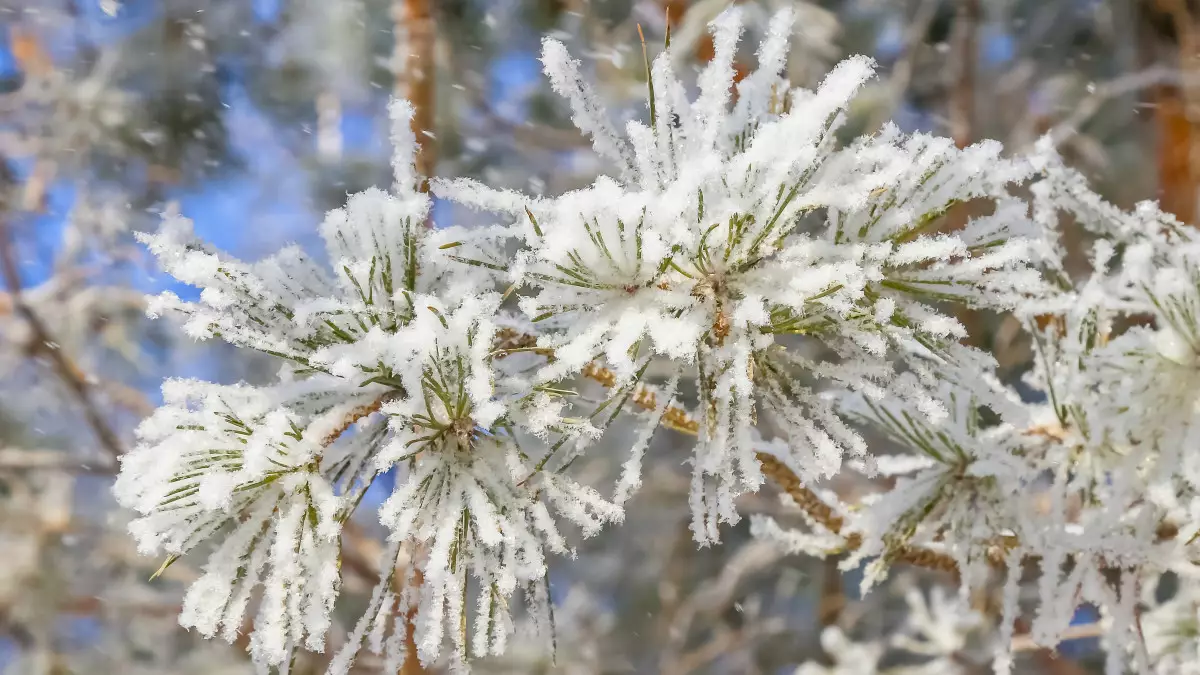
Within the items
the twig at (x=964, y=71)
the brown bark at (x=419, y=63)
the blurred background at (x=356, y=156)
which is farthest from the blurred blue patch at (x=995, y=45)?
the brown bark at (x=419, y=63)

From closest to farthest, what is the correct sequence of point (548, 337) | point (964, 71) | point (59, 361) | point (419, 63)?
point (548, 337) < point (419, 63) < point (59, 361) < point (964, 71)

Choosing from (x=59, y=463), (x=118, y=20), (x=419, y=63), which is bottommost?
(x=59, y=463)

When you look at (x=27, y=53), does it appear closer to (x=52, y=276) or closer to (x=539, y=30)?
(x=52, y=276)

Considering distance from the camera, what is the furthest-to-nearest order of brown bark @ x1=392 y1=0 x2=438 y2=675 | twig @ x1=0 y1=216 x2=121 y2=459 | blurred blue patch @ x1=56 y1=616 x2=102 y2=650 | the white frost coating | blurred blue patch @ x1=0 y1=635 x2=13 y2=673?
blurred blue patch @ x1=56 y1=616 x2=102 y2=650 < blurred blue patch @ x1=0 y1=635 x2=13 y2=673 < twig @ x1=0 y1=216 x2=121 y2=459 < brown bark @ x1=392 y1=0 x2=438 y2=675 < the white frost coating

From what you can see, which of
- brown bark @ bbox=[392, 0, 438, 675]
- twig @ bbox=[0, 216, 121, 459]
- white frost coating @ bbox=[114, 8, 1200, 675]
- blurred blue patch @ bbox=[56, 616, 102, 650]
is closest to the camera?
white frost coating @ bbox=[114, 8, 1200, 675]

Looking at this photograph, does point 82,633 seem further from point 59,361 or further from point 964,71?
point 964,71

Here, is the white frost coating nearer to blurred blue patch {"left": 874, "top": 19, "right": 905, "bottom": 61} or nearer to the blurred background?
the blurred background

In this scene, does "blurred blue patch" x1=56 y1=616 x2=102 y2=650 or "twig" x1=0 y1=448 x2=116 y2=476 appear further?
"blurred blue patch" x1=56 y1=616 x2=102 y2=650

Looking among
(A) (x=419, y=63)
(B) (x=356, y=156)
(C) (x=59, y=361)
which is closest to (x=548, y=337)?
(A) (x=419, y=63)

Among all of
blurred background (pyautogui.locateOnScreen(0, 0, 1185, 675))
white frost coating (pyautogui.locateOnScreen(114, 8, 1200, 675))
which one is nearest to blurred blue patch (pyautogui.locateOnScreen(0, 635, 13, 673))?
blurred background (pyautogui.locateOnScreen(0, 0, 1185, 675))
